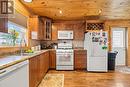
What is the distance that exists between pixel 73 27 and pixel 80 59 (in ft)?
5.09

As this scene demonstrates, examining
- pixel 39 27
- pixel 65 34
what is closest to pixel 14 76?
pixel 39 27

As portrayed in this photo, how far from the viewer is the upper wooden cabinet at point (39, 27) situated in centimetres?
564

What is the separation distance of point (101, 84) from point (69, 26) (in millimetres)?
3561

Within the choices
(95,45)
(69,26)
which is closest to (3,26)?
(95,45)

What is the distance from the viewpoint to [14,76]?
2309 millimetres

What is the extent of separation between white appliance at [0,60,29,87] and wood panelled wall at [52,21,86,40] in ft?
14.9

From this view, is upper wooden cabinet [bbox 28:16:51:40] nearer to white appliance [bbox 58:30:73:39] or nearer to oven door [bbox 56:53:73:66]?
white appliance [bbox 58:30:73:39]

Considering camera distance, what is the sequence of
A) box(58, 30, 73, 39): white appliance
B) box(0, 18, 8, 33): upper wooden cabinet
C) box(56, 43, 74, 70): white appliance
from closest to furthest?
box(0, 18, 8, 33): upper wooden cabinet
box(56, 43, 74, 70): white appliance
box(58, 30, 73, 39): white appliance


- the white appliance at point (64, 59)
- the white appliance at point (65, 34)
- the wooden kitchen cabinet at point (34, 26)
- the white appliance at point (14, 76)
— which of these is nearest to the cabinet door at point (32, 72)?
the white appliance at point (14, 76)

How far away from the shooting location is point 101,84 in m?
4.44

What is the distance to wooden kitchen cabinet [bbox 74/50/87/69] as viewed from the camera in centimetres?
671

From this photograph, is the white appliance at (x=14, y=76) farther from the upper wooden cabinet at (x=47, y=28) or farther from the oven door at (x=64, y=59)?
the upper wooden cabinet at (x=47, y=28)

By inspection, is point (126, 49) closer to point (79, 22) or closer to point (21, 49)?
point (79, 22)

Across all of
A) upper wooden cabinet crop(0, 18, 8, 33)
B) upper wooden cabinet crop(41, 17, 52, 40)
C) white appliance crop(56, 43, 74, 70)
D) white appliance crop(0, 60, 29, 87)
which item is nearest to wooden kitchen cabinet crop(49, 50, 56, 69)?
white appliance crop(56, 43, 74, 70)
